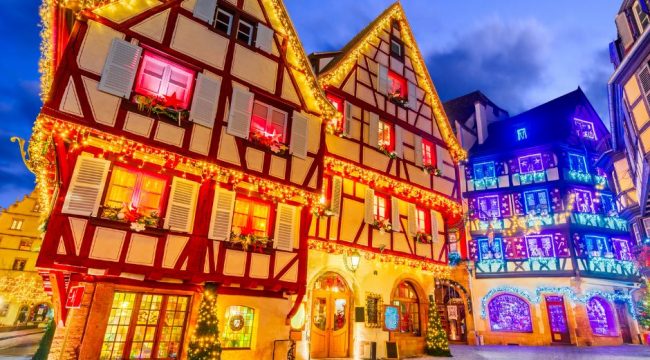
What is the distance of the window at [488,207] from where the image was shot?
2488 centimetres

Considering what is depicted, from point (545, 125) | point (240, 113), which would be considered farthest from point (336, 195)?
point (545, 125)

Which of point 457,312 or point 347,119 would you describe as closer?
point 347,119

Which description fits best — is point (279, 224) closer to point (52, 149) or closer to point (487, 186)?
point (52, 149)

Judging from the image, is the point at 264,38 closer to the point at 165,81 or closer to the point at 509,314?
the point at 165,81

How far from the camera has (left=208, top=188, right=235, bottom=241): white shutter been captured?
9.55m

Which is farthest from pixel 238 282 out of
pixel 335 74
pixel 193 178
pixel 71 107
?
pixel 335 74

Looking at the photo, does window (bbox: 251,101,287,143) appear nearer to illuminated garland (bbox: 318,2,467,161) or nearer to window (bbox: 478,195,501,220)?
illuminated garland (bbox: 318,2,467,161)

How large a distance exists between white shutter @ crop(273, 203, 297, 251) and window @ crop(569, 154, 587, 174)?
20991mm

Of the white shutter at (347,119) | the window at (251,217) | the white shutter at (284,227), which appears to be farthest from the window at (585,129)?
the window at (251,217)

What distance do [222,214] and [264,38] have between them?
597cm

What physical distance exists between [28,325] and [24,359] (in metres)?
25.8

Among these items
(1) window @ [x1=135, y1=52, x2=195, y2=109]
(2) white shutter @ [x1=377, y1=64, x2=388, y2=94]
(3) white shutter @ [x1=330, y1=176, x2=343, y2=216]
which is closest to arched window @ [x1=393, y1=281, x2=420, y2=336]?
(3) white shutter @ [x1=330, y1=176, x2=343, y2=216]

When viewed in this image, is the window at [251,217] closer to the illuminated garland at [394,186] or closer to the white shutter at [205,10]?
the illuminated garland at [394,186]

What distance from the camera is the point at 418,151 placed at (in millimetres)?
15859
